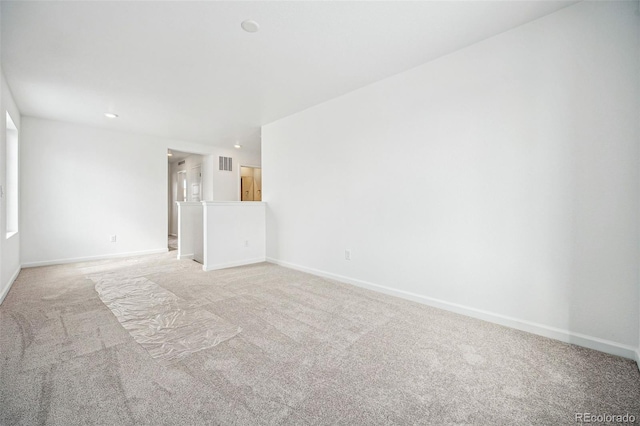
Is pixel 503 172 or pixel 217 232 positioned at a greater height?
pixel 503 172

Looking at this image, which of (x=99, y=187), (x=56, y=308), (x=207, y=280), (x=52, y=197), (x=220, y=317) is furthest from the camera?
(x=99, y=187)

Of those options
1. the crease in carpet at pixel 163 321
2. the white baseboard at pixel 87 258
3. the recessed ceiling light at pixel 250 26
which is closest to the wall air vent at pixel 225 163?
the white baseboard at pixel 87 258

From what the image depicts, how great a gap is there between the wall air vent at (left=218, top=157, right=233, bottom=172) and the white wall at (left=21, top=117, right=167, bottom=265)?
1350mm

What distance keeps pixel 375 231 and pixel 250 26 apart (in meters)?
2.39

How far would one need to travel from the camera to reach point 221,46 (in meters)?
2.49

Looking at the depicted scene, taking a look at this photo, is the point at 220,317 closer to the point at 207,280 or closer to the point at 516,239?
the point at 207,280

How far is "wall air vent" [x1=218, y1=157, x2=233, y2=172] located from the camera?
6.95 m

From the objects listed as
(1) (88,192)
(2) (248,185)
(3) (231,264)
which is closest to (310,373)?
(3) (231,264)

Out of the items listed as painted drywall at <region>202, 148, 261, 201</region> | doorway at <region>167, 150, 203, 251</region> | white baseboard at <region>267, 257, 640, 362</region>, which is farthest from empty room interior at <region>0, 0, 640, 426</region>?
doorway at <region>167, 150, 203, 251</region>

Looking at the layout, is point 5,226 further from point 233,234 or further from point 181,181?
point 181,181

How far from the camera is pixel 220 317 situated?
246 centimetres

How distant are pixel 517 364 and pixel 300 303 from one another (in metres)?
1.83

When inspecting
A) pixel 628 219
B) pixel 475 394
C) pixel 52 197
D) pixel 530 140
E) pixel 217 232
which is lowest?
pixel 475 394

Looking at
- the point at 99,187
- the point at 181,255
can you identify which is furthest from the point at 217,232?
the point at 99,187
